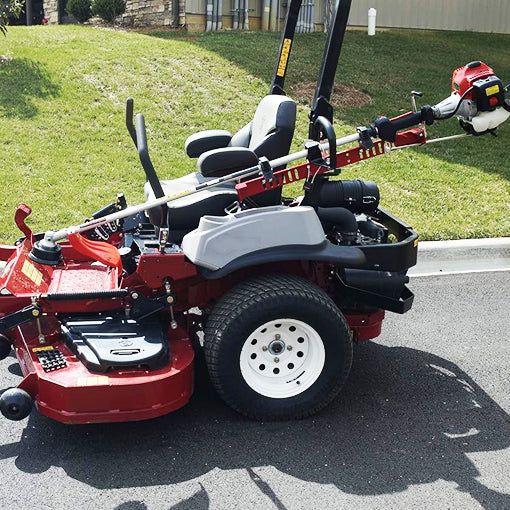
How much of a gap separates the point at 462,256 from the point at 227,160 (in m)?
3.13

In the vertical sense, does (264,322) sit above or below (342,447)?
above

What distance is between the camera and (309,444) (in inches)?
133

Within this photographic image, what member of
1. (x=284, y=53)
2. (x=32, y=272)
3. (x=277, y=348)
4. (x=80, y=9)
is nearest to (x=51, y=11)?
(x=80, y=9)

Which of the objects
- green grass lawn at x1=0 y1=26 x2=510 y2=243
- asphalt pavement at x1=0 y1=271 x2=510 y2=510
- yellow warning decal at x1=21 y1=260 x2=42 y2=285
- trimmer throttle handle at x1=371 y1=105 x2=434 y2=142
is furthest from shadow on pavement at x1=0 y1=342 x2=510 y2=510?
green grass lawn at x1=0 y1=26 x2=510 y2=243

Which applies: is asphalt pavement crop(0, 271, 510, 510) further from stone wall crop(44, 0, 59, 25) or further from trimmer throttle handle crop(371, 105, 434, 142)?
stone wall crop(44, 0, 59, 25)

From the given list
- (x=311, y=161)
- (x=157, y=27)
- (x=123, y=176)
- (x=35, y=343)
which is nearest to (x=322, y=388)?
(x=311, y=161)

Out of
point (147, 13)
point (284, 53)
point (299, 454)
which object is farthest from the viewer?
point (147, 13)

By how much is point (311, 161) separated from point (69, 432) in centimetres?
180

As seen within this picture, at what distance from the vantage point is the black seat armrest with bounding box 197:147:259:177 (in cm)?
403

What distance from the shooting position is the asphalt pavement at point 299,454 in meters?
3.00

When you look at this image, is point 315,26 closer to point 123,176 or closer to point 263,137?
point 123,176

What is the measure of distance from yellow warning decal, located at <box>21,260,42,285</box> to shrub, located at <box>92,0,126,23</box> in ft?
37.6

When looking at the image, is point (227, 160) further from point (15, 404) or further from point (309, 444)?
point (15, 404)

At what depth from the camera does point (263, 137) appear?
4.36 metres
